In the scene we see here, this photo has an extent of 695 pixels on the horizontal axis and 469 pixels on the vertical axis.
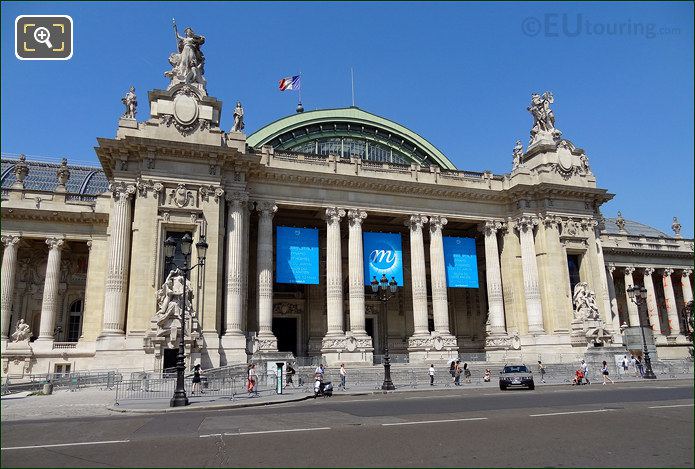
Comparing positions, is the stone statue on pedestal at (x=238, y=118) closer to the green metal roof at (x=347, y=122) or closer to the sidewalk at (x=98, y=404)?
the green metal roof at (x=347, y=122)

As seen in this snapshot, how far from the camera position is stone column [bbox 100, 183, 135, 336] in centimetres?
3119

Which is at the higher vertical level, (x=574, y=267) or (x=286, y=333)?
(x=574, y=267)

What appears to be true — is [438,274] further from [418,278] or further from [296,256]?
[296,256]

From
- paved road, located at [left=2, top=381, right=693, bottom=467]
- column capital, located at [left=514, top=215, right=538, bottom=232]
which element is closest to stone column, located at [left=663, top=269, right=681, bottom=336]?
column capital, located at [left=514, top=215, right=538, bottom=232]

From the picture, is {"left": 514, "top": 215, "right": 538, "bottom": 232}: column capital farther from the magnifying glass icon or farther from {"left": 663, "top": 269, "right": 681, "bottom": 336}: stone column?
the magnifying glass icon

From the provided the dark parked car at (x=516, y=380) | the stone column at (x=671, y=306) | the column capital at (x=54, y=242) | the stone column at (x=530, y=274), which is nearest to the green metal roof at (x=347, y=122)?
the stone column at (x=530, y=274)

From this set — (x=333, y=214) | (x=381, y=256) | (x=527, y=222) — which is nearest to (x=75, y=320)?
(x=333, y=214)

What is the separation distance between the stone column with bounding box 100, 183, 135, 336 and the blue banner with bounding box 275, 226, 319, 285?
10393 mm

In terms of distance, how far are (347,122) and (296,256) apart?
76.3 feet

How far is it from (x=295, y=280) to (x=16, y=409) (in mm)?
21240

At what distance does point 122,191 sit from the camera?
33.2 meters

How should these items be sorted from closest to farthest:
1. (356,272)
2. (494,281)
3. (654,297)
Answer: (356,272) → (494,281) → (654,297)

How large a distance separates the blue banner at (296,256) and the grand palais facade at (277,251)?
4.3 inches

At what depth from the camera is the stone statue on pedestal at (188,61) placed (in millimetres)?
36062
